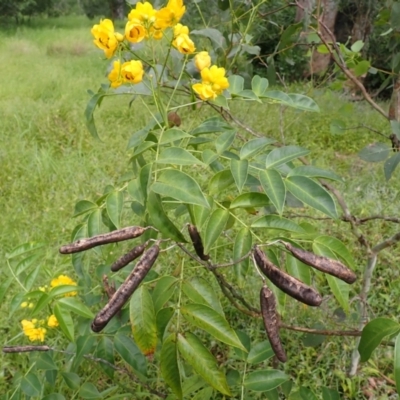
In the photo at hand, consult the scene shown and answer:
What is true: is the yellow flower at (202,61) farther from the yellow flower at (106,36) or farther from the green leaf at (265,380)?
the green leaf at (265,380)

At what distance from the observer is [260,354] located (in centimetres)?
97

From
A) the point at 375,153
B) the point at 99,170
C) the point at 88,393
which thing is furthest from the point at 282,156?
the point at 99,170

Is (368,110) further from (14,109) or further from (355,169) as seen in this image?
(14,109)

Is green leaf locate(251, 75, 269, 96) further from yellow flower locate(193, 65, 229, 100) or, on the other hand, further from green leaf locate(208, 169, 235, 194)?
green leaf locate(208, 169, 235, 194)

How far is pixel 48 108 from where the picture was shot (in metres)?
3.72

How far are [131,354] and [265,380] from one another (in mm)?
272

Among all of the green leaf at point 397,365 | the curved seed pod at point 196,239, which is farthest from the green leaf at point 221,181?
the green leaf at point 397,365

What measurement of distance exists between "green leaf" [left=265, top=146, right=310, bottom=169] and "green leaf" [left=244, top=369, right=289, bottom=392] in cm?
41

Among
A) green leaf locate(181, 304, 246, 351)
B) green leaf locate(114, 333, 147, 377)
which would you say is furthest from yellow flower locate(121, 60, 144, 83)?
green leaf locate(114, 333, 147, 377)

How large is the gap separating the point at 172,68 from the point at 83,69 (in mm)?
4854

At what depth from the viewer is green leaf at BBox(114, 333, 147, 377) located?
0.96 metres

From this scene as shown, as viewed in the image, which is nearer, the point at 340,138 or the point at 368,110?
the point at 340,138

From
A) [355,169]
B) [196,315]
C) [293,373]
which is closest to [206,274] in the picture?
[293,373]

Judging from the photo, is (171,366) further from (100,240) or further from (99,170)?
(99,170)
